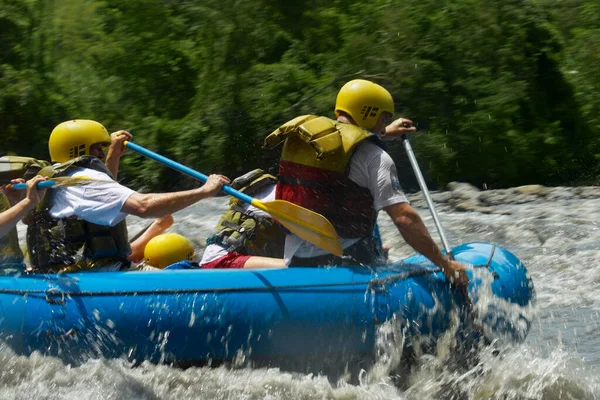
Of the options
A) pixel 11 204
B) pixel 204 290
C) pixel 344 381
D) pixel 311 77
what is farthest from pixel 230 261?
pixel 311 77

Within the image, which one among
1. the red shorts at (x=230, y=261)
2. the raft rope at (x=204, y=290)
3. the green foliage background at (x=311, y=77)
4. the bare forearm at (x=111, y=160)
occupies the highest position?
the bare forearm at (x=111, y=160)

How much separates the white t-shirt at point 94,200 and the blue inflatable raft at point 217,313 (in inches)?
10.7

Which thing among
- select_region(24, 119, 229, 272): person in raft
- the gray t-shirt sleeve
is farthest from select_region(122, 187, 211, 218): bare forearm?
the gray t-shirt sleeve

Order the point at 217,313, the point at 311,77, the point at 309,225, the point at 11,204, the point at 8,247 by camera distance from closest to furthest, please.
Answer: the point at 217,313, the point at 309,225, the point at 8,247, the point at 11,204, the point at 311,77

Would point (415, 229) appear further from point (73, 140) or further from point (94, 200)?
point (73, 140)

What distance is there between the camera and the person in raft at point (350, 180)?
4.46m

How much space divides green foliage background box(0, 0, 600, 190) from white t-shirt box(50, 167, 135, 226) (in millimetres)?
6106

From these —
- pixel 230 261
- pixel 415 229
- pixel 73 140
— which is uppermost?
pixel 73 140

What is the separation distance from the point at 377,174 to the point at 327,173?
0.24m

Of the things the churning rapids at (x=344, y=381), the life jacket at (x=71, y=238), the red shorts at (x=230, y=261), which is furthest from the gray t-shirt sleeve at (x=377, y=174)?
the life jacket at (x=71, y=238)

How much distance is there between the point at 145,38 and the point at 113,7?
2.20ft

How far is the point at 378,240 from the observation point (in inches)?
194

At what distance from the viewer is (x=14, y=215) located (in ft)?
15.0

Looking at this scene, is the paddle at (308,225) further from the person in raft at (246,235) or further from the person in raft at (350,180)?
the person in raft at (246,235)
